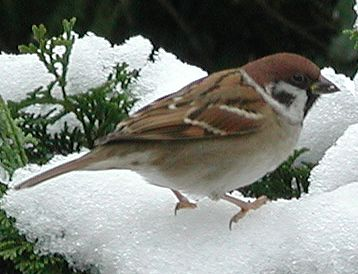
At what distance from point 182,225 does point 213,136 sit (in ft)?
0.81

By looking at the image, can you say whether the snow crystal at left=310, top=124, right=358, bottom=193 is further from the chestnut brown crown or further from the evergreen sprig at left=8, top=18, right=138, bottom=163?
the evergreen sprig at left=8, top=18, right=138, bottom=163

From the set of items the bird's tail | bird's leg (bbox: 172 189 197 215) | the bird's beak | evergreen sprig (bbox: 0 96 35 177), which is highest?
evergreen sprig (bbox: 0 96 35 177)

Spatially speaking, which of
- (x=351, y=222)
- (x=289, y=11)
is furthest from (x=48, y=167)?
(x=289, y=11)

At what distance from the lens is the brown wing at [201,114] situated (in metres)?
2.22

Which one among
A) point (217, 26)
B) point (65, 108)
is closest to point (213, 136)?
point (65, 108)

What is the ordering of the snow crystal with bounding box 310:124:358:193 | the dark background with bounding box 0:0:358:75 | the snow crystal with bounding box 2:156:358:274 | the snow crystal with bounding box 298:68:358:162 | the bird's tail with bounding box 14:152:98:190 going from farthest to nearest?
the dark background with bounding box 0:0:358:75
the snow crystal with bounding box 298:68:358:162
the snow crystal with bounding box 310:124:358:193
the bird's tail with bounding box 14:152:98:190
the snow crystal with bounding box 2:156:358:274

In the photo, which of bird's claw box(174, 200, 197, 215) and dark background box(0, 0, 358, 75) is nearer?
bird's claw box(174, 200, 197, 215)

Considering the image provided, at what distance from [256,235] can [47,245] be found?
339 mm

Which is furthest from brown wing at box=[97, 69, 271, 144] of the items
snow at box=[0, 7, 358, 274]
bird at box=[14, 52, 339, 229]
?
snow at box=[0, 7, 358, 274]

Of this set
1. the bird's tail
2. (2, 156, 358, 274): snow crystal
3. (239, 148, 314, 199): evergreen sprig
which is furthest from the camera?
(239, 148, 314, 199): evergreen sprig

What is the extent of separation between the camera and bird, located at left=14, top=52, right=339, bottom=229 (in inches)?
86.4

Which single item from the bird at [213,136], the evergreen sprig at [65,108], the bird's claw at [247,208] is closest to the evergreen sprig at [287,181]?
the bird at [213,136]

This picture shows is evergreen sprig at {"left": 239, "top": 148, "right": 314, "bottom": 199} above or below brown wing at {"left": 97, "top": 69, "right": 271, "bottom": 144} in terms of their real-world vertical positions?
below

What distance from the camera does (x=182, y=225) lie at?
207 cm
